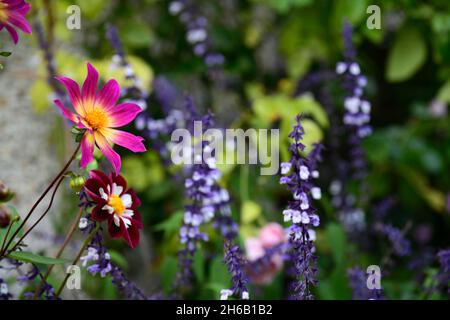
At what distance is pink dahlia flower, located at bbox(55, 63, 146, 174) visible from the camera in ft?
2.71

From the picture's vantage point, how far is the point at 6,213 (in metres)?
0.72

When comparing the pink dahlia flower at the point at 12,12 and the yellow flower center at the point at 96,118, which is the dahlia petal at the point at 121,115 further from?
the pink dahlia flower at the point at 12,12

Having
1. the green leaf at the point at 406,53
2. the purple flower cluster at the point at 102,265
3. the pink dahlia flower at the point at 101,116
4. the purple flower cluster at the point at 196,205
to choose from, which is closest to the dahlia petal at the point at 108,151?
the pink dahlia flower at the point at 101,116

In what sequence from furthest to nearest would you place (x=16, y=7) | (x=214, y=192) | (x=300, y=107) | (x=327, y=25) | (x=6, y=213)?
1. (x=327, y=25)
2. (x=300, y=107)
3. (x=214, y=192)
4. (x=16, y=7)
5. (x=6, y=213)

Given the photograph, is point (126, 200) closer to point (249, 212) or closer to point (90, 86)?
point (90, 86)

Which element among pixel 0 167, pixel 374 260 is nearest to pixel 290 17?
pixel 374 260

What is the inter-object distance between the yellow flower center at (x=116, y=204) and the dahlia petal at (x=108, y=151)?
0.12 feet

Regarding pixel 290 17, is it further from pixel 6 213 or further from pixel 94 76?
pixel 6 213

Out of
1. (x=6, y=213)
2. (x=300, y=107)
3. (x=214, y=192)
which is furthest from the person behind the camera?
(x=300, y=107)

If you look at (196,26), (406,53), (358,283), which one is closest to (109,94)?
(358,283)

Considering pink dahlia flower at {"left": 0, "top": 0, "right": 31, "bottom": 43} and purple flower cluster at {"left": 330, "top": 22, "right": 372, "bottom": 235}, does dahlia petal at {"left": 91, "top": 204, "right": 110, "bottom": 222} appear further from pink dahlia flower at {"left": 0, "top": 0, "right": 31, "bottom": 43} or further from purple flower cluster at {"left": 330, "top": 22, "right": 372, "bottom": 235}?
purple flower cluster at {"left": 330, "top": 22, "right": 372, "bottom": 235}

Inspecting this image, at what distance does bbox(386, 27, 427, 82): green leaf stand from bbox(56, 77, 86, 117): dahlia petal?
138cm
